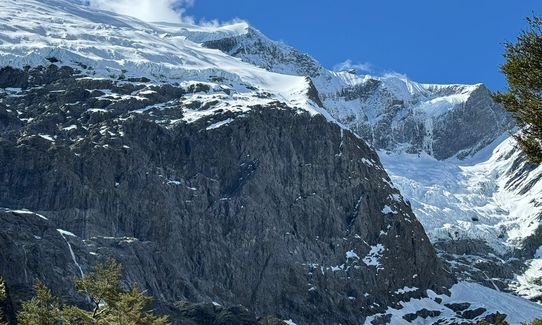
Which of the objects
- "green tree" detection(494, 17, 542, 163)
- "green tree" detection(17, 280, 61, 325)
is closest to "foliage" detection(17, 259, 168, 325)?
"green tree" detection(17, 280, 61, 325)

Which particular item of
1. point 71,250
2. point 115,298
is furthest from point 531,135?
point 71,250

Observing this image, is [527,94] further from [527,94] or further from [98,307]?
[98,307]

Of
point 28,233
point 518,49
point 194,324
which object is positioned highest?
point 518,49

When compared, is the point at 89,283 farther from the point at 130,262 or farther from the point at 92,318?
the point at 130,262

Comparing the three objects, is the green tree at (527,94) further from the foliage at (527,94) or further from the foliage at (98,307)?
the foliage at (98,307)

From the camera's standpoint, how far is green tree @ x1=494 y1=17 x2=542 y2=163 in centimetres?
3669

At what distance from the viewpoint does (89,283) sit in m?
49.0

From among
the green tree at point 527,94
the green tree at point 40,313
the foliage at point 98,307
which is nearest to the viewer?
the green tree at point 527,94

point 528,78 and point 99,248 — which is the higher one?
point 528,78

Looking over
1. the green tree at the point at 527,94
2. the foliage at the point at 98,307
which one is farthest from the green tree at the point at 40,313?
the green tree at the point at 527,94

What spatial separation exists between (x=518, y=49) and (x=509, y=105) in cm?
224


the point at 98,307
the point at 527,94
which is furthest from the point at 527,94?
the point at 98,307

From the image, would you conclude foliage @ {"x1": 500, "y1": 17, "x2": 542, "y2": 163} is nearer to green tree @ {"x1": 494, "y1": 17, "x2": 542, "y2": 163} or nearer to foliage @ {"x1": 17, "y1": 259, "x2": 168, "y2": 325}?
green tree @ {"x1": 494, "y1": 17, "x2": 542, "y2": 163}

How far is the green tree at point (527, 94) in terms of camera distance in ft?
120
